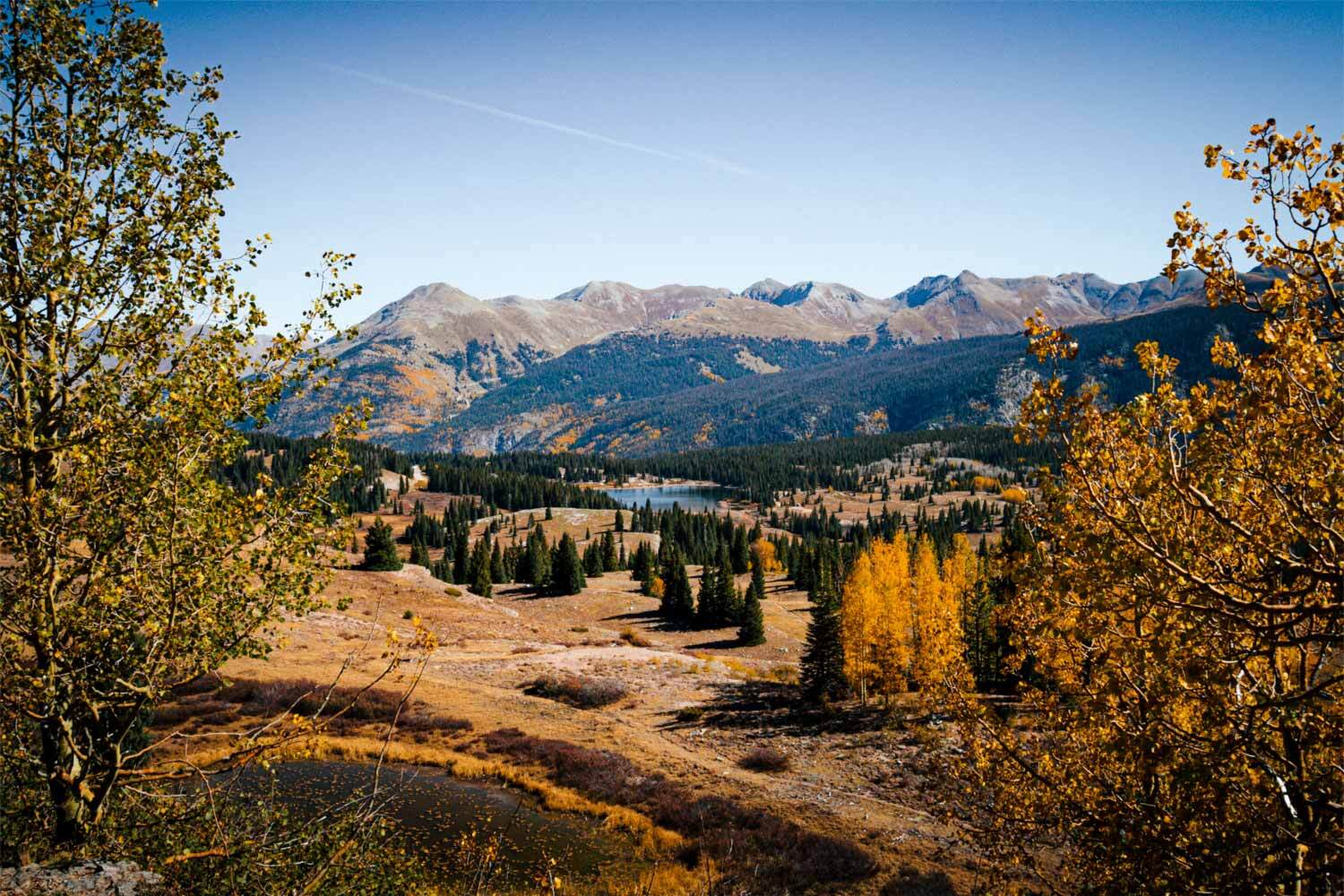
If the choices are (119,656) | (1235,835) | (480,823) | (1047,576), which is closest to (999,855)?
(1235,835)

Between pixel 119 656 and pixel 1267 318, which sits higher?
pixel 1267 318

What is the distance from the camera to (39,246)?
7.25 meters

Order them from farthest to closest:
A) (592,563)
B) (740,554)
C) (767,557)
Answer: (767,557), (740,554), (592,563)

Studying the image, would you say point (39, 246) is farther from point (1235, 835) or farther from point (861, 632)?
point (861, 632)

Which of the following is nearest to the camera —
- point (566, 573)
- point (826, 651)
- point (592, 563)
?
point (826, 651)

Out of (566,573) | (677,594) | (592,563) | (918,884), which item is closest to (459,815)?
(918,884)

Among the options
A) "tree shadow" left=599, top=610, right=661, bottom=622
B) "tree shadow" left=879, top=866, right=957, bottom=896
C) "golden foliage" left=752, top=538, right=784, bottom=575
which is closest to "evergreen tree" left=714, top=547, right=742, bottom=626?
"tree shadow" left=599, top=610, right=661, bottom=622

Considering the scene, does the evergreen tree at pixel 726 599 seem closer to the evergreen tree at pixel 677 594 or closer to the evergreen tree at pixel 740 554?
the evergreen tree at pixel 677 594

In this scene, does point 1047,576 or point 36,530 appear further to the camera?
point 36,530

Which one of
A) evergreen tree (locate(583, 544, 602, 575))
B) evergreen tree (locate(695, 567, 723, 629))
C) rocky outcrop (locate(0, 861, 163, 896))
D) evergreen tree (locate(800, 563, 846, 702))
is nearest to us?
rocky outcrop (locate(0, 861, 163, 896))

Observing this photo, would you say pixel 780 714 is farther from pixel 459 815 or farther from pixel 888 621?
pixel 459 815

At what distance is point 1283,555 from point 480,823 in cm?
3137

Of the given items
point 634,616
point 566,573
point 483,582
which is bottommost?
point 634,616

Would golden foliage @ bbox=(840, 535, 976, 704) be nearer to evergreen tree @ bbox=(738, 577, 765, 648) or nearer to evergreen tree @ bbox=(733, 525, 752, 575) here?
evergreen tree @ bbox=(738, 577, 765, 648)
